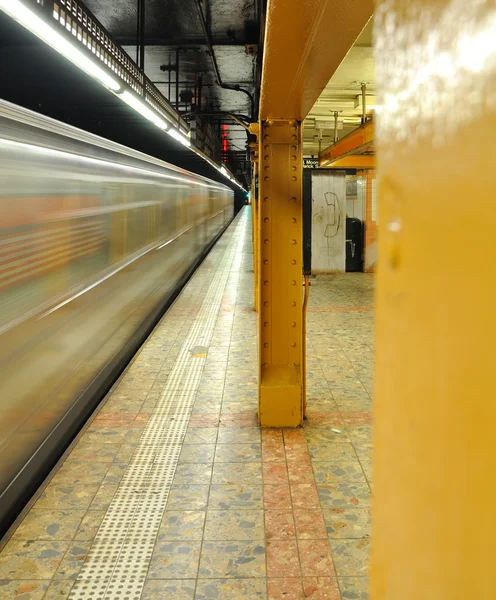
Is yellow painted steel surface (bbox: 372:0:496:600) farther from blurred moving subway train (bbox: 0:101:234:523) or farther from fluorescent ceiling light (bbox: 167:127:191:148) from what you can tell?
fluorescent ceiling light (bbox: 167:127:191:148)

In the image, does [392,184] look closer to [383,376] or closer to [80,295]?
[383,376]

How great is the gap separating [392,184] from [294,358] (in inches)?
160

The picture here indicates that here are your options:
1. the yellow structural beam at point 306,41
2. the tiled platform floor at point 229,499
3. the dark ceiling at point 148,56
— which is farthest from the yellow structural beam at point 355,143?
the tiled platform floor at point 229,499

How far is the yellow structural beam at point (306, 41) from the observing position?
1.89 meters

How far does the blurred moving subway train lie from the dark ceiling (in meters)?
1.53

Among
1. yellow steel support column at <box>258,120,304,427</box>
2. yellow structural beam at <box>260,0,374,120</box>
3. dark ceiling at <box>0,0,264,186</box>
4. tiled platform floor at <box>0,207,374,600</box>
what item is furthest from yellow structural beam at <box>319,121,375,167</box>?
tiled platform floor at <box>0,207,374,600</box>

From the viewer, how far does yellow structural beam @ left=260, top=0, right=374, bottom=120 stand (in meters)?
1.89

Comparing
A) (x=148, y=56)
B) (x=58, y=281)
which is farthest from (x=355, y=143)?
(x=58, y=281)

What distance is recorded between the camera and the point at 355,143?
328 inches

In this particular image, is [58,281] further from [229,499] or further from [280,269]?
[229,499]

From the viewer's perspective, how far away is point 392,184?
0.33 m

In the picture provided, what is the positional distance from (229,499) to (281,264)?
1769mm

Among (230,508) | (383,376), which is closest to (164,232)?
(230,508)

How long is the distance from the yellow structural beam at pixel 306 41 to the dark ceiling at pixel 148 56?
2.19 meters
